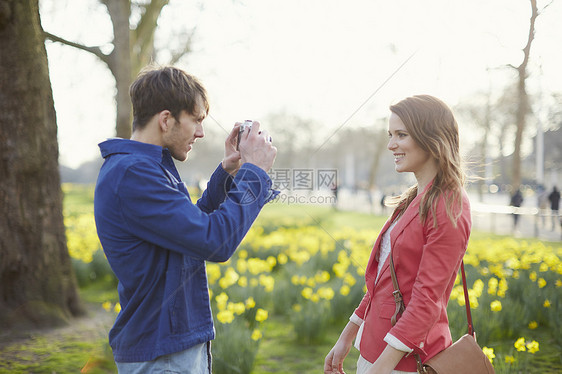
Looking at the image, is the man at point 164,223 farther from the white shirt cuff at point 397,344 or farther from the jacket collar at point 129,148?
the white shirt cuff at point 397,344

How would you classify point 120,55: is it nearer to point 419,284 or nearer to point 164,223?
point 164,223

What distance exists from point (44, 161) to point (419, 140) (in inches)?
125

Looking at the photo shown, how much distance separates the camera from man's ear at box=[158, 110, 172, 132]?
1.36 metres

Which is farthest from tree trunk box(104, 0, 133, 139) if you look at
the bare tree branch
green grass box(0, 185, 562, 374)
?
green grass box(0, 185, 562, 374)

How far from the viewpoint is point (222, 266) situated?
4605 mm

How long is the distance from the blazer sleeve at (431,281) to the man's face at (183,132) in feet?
2.72

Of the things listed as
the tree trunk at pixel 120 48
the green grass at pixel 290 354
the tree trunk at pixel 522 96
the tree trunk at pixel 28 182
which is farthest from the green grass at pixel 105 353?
the tree trunk at pixel 522 96

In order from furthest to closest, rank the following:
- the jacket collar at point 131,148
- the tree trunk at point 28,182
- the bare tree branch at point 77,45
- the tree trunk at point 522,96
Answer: the tree trunk at point 522,96 < the bare tree branch at point 77,45 < the tree trunk at point 28,182 < the jacket collar at point 131,148

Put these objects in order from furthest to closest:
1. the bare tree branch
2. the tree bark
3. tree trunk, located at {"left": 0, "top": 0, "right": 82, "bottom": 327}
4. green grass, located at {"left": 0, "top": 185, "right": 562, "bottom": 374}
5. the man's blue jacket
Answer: the tree bark, the bare tree branch, tree trunk, located at {"left": 0, "top": 0, "right": 82, "bottom": 327}, green grass, located at {"left": 0, "top": 185, "right": 562, "bottom": 374}, the man's blue jacket

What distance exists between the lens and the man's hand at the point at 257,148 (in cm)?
135

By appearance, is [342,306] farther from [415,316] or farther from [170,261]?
[170,261]

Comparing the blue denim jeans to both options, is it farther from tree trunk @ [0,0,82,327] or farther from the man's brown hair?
tree trunk @ [0,0,82,327]

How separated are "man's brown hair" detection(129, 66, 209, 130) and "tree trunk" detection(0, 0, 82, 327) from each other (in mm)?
2461

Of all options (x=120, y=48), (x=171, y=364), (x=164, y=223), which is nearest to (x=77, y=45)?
(x=120, y=48)
